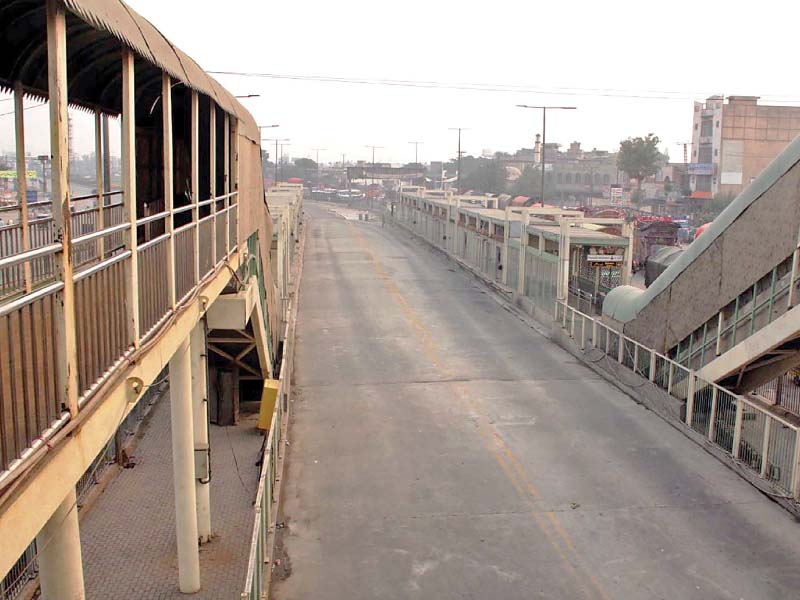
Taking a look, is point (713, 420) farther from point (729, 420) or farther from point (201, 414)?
point (201, 414)

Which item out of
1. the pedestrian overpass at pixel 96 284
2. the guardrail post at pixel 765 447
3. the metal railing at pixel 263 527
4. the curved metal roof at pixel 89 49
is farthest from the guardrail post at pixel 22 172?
the guardrail post at pixel 765 447

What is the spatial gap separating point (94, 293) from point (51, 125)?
4.18ft

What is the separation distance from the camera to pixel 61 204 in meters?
4.03

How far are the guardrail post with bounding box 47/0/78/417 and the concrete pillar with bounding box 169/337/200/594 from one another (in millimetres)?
4867

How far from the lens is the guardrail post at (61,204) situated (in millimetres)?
3873

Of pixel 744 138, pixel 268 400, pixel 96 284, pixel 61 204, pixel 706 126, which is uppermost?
pixel 706 126

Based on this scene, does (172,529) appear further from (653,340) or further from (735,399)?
(653,340)

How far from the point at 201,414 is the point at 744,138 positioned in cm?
9258

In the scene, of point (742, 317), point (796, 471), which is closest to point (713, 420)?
point (742, 317)

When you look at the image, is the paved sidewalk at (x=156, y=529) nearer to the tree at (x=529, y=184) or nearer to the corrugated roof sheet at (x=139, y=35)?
the corrugated roof sheet at (x=139, y=35)

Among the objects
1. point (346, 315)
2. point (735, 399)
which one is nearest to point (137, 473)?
point (735, 399)

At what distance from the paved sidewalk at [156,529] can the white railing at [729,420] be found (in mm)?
8886

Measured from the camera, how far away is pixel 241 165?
40.8 ft

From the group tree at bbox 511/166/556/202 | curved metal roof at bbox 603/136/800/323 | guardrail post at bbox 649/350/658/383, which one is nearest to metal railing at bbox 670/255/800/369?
guardrail post at bbox 649/350/658/383
